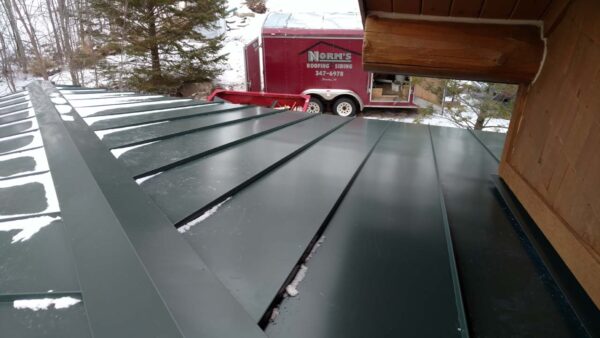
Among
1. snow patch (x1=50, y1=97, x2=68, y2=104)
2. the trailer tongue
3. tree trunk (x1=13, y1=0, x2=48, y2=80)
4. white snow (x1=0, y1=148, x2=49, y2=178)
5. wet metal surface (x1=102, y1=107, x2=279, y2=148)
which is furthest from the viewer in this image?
tree trunk (x1=13, y1=0, x2=48, y2=80)

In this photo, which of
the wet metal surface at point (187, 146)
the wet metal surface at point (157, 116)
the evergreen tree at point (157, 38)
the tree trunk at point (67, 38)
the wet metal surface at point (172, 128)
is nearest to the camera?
the wet metal surface at point (187, 146)

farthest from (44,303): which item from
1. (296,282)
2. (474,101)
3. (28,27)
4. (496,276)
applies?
(28,27)

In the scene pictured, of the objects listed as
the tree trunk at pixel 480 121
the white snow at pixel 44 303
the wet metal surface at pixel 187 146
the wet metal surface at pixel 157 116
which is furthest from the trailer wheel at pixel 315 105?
the white snow at pixel 44 303

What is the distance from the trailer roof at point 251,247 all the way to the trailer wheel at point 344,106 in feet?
30.7

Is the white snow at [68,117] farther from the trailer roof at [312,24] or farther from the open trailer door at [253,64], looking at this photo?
the open trailer door at [253,64]

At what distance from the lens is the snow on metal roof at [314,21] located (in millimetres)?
10297

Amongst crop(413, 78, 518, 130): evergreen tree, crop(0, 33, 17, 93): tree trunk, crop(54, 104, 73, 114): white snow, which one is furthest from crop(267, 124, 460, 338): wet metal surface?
crop(0, 33, 17, 93): tree trunk

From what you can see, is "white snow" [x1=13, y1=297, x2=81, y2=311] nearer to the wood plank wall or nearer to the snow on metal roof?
the wood plank wall

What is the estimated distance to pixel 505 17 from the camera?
138 cm

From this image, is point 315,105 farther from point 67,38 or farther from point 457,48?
point 457,48

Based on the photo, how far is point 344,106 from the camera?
11062 millimetres

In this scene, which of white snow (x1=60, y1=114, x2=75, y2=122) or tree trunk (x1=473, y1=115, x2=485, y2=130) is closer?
white snow (x1=60, y1=114, x2=75, y2=122)

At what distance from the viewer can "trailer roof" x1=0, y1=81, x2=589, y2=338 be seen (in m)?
0.66

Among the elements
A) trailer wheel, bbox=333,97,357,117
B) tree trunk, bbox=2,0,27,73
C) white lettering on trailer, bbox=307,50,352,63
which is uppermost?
tree trunk, bbox=2,0,27,73
